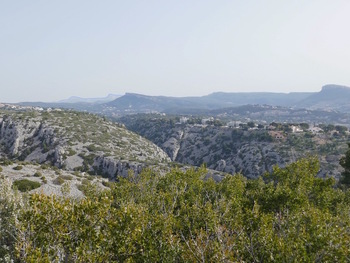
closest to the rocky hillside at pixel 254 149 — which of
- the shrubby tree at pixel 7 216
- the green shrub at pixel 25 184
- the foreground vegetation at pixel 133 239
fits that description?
the green shrub at pixel 25 184

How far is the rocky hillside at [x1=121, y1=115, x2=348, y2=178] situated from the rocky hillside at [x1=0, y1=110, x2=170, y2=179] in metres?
35.0

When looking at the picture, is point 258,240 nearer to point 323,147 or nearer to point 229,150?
point 323,147

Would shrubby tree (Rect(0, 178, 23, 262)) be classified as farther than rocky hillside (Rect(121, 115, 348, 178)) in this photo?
No

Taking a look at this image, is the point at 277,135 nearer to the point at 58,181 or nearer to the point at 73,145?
the point at 73,145

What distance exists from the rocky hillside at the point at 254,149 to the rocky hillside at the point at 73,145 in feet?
115

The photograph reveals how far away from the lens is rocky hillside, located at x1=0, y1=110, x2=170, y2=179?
4075 inches

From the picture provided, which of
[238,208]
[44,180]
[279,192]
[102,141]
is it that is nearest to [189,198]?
[238,208]

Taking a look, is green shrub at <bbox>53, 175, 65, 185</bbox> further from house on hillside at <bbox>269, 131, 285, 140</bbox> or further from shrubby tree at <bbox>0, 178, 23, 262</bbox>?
house on hillside at <bbox>269, 131, 285, 140</bbox>

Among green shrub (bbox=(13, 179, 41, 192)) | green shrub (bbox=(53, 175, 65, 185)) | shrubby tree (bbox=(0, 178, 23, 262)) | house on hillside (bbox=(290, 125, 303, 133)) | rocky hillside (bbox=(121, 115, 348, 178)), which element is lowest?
rocky hillside (bbox=(121, 115, 348, 178))

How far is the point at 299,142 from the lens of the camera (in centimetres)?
13850

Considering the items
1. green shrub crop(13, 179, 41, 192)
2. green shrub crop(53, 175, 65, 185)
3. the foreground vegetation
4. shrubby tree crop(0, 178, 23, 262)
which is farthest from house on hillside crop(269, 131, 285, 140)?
shrubby tree crop(0, 178, 23, 262)

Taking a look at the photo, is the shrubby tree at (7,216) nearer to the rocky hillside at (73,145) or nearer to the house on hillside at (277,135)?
the rocky hillside at (73,145)

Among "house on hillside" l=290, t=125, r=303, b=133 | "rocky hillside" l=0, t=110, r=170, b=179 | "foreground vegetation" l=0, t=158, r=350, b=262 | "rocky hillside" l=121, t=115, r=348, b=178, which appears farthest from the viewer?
"house on hillside" l=290, t=125, r=303, b=133

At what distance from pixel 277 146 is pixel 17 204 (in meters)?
131
